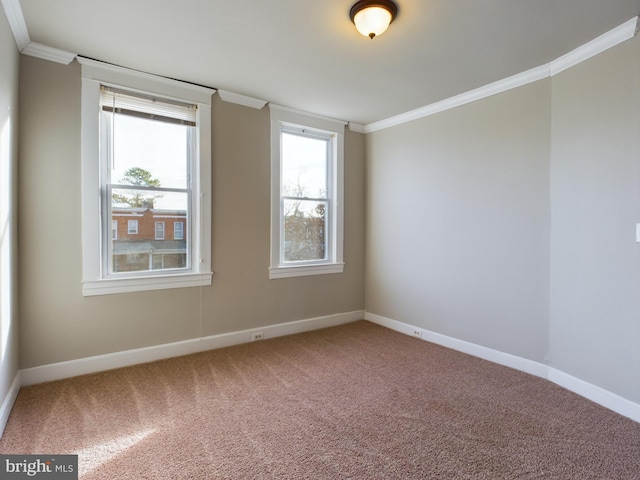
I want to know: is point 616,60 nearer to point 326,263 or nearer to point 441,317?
point 441,317

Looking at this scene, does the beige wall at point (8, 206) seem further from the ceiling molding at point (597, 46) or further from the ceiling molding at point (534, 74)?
the ceiling molding at point (597, 46)

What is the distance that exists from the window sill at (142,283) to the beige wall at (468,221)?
2.26m

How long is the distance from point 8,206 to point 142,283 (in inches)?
44.3

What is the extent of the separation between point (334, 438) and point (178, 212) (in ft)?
7.98

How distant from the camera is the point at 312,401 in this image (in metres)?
2.50

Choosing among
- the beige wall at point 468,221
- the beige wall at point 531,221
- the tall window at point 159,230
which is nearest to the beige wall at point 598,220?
the beige wall at point 531,221

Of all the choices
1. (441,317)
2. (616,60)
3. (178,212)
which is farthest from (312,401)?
(616,60)

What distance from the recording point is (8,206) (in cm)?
229

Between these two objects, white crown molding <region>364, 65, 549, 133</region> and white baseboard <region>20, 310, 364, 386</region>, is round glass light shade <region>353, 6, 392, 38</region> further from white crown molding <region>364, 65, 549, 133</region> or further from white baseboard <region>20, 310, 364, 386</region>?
white baseboard <region>20, 310, 364, 386</region>

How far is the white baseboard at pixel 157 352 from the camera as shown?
2.73 metres

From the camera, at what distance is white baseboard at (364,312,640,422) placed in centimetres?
235

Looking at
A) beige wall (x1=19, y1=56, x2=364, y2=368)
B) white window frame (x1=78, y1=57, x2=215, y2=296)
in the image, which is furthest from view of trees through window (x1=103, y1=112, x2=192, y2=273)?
beige wall (x1=19, y1=56, x2=364, y2=368)

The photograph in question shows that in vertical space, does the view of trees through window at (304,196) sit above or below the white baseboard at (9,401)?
above

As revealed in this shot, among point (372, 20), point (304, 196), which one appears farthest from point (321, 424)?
point (304, 196)
